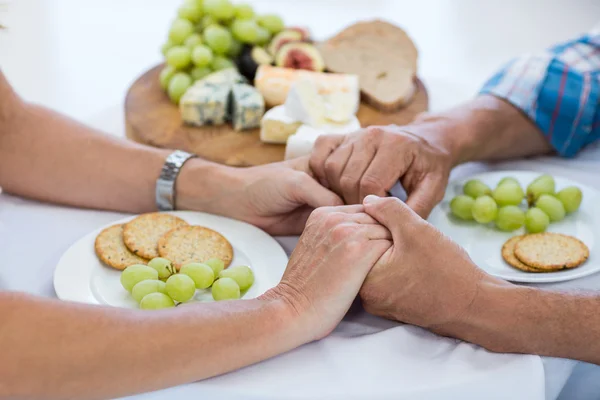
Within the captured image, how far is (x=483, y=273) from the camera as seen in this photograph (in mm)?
1102

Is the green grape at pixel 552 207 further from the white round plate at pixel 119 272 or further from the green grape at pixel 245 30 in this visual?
the green grape at pixel 245 30

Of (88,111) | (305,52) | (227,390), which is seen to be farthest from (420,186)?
(88,111)

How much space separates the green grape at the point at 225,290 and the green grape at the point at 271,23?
51.5 inches

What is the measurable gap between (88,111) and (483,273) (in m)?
2.45

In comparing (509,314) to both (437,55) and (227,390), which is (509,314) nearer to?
(227,390)

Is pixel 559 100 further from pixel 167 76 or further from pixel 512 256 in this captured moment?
pixel 167 76

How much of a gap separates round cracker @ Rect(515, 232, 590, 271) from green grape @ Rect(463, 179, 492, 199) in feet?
0.57

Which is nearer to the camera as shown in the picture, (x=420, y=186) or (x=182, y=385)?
(x=182, y=385)

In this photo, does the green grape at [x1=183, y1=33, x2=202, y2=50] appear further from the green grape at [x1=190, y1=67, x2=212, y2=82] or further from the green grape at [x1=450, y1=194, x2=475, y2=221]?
the green grape at [x1=450, y1=194, x2=475, y2=221]

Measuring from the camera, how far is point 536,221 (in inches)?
54.4

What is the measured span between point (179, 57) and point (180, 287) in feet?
3.66

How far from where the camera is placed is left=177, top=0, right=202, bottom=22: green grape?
85.7 inches

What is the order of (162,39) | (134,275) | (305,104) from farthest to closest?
(162,39), (305,104), (134,275)

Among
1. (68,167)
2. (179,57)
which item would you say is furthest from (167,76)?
(68,167)
